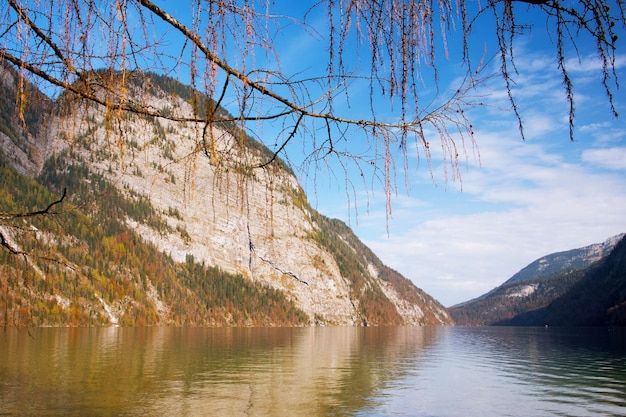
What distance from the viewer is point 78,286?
5281 inches

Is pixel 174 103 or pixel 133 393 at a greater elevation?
pixel 174 103

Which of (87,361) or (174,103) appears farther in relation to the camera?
(87,361)

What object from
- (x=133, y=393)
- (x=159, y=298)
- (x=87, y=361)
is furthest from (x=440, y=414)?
(x=159, y=298)

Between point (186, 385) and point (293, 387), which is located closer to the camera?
point (186, 385)

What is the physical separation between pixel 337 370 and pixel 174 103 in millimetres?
34656

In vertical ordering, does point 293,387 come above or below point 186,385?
below

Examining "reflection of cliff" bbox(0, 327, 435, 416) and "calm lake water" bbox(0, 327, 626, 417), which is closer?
"reflection of cliff" bbox(0, 327, 435, 416)

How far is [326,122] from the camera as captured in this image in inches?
122

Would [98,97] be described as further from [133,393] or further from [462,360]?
[462,360]

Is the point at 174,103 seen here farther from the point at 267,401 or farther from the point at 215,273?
the point at 215,273

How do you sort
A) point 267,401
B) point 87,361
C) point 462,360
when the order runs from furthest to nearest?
point 462,360, point 87,361, point 267,401

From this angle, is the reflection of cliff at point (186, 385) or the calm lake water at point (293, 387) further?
the calm lake water at point (293, 387)

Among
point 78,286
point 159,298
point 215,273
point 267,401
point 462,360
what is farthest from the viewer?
point 215,273

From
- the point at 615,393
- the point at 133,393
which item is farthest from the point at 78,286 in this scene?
the point at 615,393
